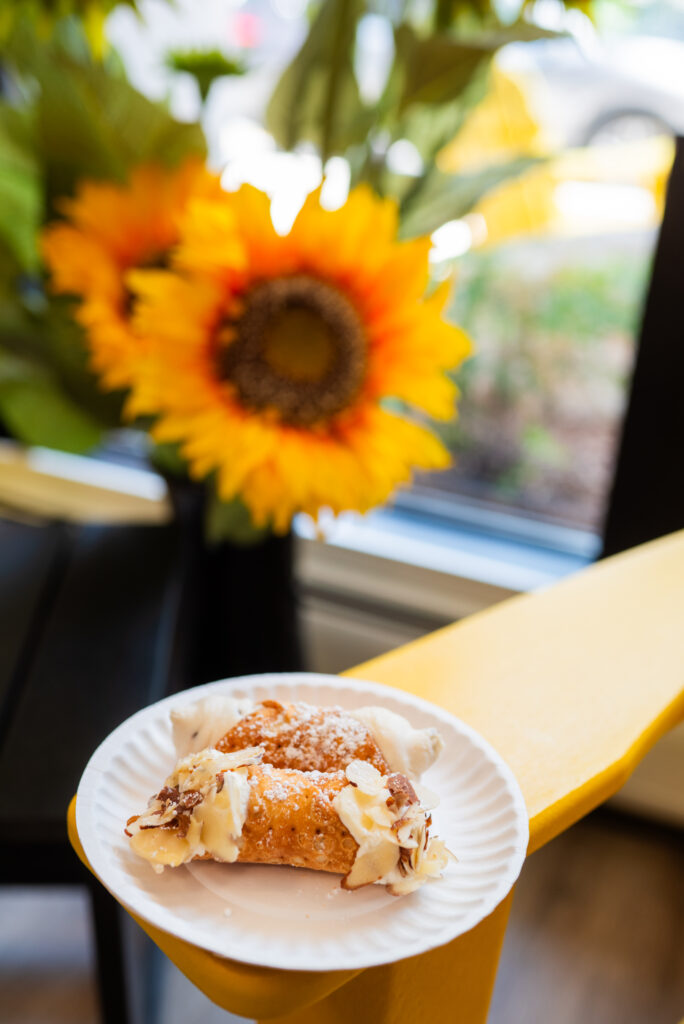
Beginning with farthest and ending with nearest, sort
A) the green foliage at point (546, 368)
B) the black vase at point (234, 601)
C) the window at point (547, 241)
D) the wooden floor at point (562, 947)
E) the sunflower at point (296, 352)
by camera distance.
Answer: the green foliage at point (546, 368) → the window at point (547, 241) → the wooden floor at point (562, 947) → the black vase at point (234, 601) → the sunflower at point (296, 352)

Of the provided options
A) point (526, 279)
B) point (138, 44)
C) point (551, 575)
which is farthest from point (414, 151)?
point (138, 44)

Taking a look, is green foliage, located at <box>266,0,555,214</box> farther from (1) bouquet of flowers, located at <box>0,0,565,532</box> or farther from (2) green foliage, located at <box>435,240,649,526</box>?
(2) green foliage, located at <box>435,240,649,526</box>

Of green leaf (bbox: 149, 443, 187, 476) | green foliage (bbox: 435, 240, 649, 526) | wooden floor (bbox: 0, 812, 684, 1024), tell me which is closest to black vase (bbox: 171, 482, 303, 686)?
green leaf (bbox: 149, 443, 187, 476)

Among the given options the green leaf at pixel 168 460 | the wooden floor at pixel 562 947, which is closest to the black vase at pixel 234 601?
the green leaf at pixel 168 460

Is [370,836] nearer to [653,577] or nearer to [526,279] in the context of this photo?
[653,577]

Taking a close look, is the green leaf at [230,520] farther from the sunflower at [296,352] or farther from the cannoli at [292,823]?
the cannoli at [292,823]

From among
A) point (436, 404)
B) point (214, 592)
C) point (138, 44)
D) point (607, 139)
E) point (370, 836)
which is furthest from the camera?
point (138, 44)
